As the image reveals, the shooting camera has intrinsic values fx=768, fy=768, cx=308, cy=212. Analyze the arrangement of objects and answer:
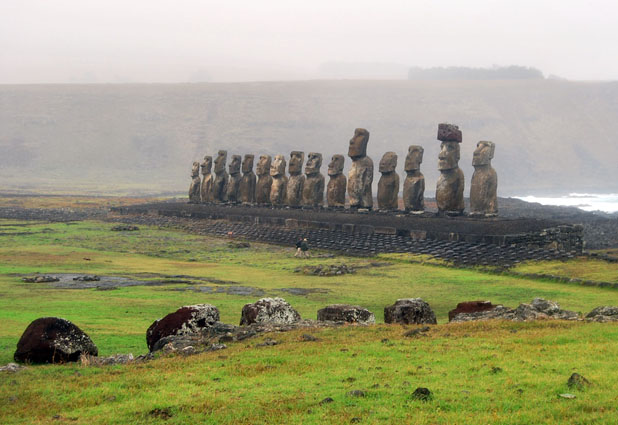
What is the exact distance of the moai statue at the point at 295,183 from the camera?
3938 cm

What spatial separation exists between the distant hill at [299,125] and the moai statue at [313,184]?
272ft

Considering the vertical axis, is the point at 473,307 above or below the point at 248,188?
below

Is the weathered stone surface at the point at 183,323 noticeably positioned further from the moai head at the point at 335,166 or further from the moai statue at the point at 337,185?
the moai statue at the point at 337,185

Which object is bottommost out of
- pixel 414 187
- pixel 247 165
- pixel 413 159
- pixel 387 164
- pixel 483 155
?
pixel 414 187

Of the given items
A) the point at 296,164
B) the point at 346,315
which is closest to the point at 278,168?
the point at 296,164

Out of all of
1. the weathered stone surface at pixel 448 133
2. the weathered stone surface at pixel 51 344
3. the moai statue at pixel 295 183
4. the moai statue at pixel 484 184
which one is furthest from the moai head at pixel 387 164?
the weathered stone surface at pixel 51 344

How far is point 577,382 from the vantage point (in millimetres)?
7707

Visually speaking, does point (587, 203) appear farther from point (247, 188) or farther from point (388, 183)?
point (388, 183)

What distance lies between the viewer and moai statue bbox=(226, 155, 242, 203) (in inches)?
1790

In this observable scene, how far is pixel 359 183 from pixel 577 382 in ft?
90.7

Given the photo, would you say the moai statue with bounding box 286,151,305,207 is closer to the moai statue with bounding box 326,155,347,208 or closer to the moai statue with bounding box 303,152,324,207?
the moai statue with bounding box 303,152,324,207

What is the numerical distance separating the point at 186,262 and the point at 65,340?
1638 centimetres

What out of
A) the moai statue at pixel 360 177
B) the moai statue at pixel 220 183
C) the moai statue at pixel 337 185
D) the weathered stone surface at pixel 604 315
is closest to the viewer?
the weathered stone surface at pixel 604 315

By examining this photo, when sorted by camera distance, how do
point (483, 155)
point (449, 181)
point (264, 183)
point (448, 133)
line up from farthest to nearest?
point (264, 183) < point (448, 133) < point (449, 181) < point (483, 155)
